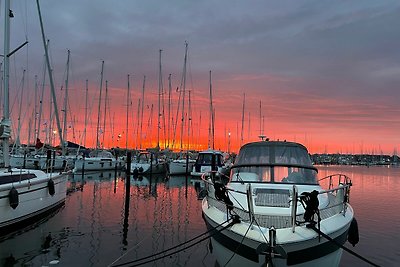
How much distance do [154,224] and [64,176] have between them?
6430 millimetres

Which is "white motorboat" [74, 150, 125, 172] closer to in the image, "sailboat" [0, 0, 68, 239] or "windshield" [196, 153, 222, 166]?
"windshield" [196, 153, 222, 166]

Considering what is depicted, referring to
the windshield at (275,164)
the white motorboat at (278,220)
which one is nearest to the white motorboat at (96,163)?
the windshield at (275,164)

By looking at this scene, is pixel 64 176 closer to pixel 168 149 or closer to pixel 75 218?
pixel 75 218

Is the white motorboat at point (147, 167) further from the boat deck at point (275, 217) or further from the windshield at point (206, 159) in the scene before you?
the boat deck at point (275, 217)

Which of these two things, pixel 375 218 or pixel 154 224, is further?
pixel 375 218

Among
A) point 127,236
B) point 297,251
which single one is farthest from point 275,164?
point 127,236

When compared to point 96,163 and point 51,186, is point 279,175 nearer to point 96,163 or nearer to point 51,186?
point 51,186

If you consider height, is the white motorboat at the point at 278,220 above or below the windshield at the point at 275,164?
below

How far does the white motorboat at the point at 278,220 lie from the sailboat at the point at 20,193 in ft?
21.9

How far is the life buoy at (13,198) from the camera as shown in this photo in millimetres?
11773

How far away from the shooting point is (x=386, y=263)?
34.7ft

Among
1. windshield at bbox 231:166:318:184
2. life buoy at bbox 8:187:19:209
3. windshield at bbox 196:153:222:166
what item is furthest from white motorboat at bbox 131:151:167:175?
windshield at bbox 231:166:318:184

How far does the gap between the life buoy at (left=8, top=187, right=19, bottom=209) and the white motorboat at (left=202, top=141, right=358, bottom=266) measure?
653cm

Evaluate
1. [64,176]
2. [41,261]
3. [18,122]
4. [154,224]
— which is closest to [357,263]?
[154,224]
